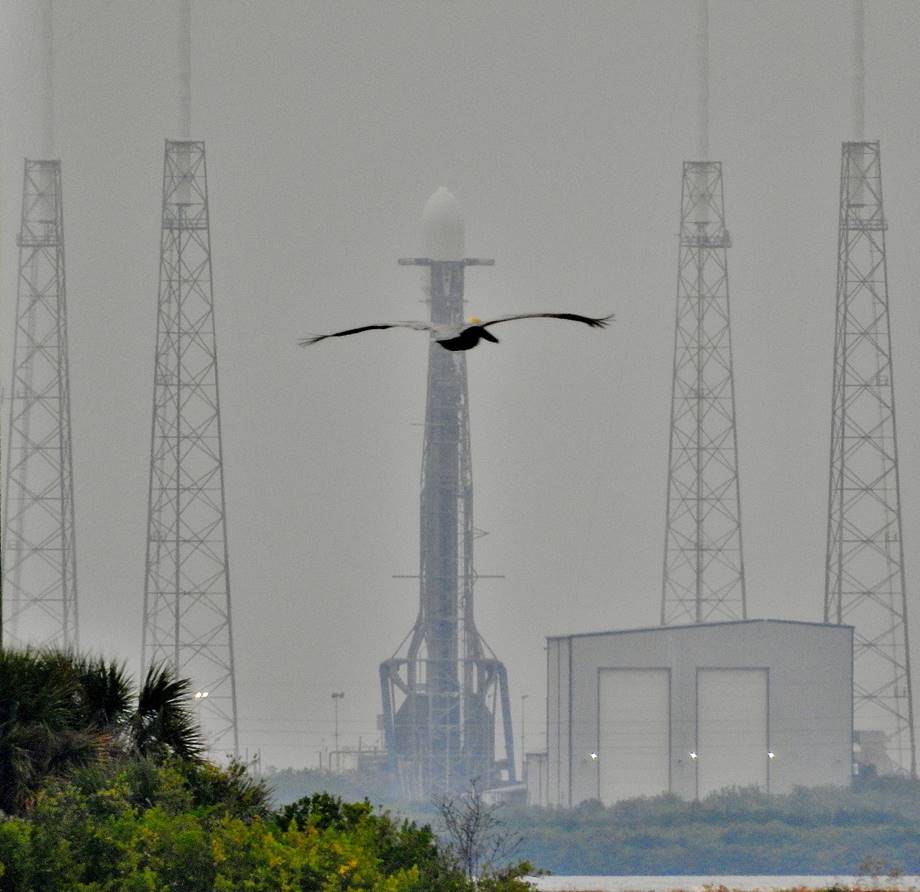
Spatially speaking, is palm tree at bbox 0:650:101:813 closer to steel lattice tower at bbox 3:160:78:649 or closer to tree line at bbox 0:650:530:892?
tree line at bbox 0:650:530:892

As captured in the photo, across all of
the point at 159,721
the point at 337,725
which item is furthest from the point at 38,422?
the point at 159,721

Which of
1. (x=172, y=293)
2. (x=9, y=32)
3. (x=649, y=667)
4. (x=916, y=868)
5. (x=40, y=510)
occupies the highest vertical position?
(x=9, y=32)

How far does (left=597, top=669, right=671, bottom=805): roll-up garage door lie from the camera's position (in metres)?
Answer: 95.0

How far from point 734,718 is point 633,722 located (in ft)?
17.1

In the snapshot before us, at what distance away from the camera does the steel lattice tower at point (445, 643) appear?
10762 cm

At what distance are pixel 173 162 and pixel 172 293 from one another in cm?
602

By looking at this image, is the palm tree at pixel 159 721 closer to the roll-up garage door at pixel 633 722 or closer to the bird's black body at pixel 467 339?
the bird's black body at pixel 467 339

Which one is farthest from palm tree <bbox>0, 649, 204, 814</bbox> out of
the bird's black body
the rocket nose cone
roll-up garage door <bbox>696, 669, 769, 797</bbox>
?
the rocket nose cone

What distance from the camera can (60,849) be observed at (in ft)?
88.0

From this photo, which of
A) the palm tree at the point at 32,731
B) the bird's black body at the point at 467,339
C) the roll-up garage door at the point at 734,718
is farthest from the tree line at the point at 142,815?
the roll-up garage door at the point at 734,718

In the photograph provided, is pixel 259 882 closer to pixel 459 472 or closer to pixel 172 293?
pixel 172 293

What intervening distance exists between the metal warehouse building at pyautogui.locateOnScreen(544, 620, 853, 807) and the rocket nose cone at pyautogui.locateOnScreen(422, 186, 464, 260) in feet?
82.2

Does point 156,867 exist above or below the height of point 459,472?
below

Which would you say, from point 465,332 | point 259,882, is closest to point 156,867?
point 259,882
